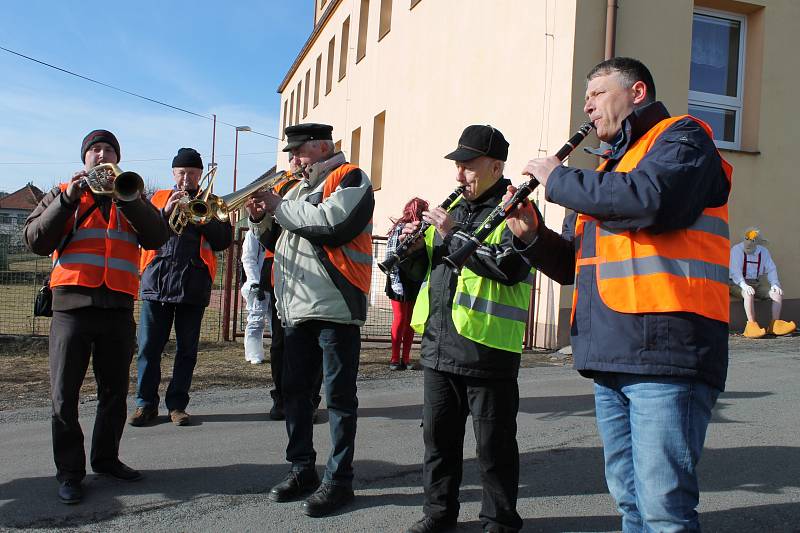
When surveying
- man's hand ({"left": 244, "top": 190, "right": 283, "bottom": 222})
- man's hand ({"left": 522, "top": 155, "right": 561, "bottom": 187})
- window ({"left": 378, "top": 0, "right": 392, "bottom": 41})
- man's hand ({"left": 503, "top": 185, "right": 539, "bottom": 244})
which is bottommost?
man's hand ({"left": 503, "top": 185, "right": 539, "bottom": 244})

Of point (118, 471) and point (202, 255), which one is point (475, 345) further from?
point (202, 255)

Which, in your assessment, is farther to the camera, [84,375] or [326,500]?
[84,375]

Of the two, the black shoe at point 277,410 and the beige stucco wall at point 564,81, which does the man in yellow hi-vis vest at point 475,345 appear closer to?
the black shoe at point 277,410

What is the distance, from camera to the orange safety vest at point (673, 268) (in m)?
2.26

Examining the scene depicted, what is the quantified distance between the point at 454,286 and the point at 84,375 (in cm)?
221

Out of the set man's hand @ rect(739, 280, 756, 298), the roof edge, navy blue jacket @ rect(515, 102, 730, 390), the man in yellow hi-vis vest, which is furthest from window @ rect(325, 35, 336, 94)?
navy blue jacket @ rect(515, 102, 730, 390)

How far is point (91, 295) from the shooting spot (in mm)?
3938

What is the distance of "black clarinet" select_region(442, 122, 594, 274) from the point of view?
269cm

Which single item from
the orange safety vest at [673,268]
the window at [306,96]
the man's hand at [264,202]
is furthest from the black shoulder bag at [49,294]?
the window at [306,96]

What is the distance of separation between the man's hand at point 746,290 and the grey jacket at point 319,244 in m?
8.36

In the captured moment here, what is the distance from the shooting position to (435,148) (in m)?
14.3

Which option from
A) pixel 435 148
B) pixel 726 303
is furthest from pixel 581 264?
pixel 435 148

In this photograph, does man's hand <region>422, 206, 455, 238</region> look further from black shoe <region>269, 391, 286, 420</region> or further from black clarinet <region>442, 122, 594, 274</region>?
black shoe <region>269, 391, 286, 420</region>

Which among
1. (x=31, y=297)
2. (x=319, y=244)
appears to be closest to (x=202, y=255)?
(x=319, y=244)
